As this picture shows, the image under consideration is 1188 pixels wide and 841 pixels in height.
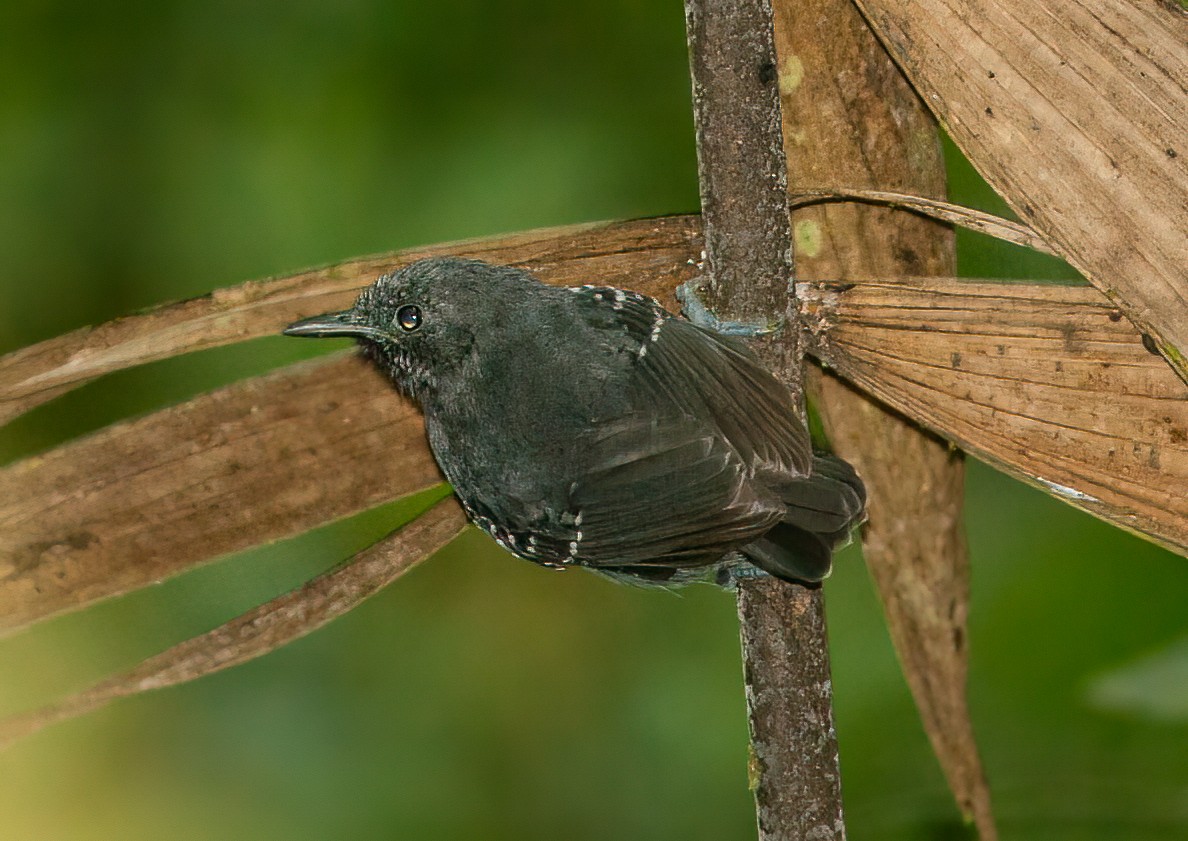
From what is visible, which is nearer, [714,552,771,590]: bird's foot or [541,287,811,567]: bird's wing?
[541,287,811,567]: bird's wing

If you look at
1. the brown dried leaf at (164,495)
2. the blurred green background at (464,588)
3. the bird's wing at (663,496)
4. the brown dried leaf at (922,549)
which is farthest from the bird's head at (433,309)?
the blurred green background at (464,588)

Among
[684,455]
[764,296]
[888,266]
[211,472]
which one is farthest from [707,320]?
[211,472]

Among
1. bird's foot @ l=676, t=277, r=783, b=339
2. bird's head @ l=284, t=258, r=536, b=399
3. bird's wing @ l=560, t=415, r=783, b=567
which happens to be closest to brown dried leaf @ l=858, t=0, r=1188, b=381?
bird's foot @ l=676, t=277, r=783, b=339

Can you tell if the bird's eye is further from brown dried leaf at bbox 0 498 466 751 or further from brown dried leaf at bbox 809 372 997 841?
brown dried leaf at bbox 809 372 997 841

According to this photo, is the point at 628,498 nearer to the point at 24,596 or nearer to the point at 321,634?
the point at 24,596

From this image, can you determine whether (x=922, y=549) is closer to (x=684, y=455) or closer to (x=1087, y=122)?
(x=684, y=455)

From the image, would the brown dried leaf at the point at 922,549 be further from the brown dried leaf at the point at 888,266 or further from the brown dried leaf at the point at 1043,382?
the brown dried leaf at the point at 1043,382
